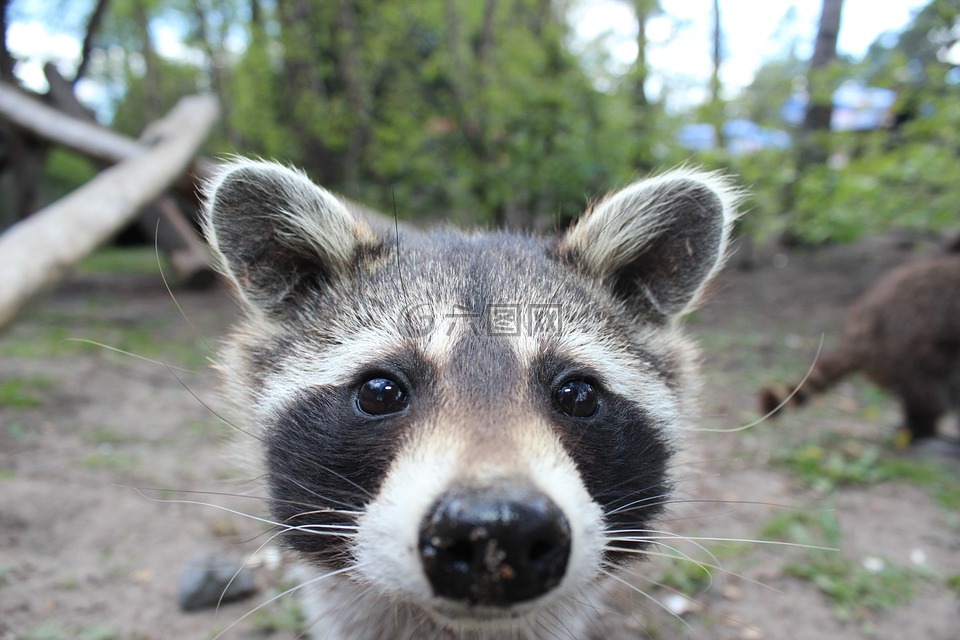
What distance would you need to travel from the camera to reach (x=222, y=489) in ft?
15.8

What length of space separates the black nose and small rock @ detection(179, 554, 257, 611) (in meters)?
2.00

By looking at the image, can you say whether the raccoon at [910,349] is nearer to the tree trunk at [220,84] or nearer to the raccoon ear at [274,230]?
the raccoon ear at [274,230]

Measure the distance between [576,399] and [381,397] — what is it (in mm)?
701

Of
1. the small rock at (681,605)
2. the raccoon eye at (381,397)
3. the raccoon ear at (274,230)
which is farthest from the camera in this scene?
the small rock at (681,605)

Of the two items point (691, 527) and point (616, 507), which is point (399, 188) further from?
point (616, 507)

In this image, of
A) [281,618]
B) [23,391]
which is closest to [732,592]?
[281,618]

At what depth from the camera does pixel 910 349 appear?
18.7ft

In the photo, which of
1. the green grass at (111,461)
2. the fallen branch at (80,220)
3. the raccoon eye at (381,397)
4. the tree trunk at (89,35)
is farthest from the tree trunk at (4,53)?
the raccoon eye at (381,397)

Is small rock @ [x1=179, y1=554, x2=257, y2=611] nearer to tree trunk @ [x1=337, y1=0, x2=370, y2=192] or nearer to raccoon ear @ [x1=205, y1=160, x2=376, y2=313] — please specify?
raccoon ear @ [x1=205, y1=160, x2=376, y2=313]

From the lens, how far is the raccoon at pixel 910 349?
5.62 meters

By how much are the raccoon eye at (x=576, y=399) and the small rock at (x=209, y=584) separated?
207cm

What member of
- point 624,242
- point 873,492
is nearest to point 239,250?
point 624,242

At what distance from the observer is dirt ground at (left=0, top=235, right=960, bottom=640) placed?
329 cm

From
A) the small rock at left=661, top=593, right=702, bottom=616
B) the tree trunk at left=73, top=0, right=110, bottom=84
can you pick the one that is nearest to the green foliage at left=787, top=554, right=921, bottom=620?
the small rock at left=661, top=593, right=702, bottom=616
